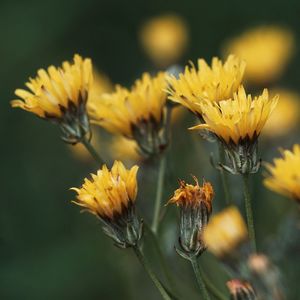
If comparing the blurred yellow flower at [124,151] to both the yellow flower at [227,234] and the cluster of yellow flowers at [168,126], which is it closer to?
the cluster of yellow flowers at [168,126]

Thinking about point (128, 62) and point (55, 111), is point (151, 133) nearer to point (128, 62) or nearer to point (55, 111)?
point (55, 111)

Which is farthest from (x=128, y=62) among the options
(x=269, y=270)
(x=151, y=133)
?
(x=269, y=270)

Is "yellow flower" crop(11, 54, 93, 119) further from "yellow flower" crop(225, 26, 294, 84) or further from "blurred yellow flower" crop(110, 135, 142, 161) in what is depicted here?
"yellow flower" crop(225, 26, 294, 84)

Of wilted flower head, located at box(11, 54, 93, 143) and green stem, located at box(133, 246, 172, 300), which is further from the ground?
wilted flower head, located at box(11, 54, 93, 143)

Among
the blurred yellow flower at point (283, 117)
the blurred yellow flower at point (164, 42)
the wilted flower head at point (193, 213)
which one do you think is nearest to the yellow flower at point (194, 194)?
the wilted flower head at point (193, 213)

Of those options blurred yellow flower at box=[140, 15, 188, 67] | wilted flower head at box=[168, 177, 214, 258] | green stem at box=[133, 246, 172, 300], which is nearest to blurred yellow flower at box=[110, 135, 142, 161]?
blurred yellow flower at box=[140, 15, 188, 67]

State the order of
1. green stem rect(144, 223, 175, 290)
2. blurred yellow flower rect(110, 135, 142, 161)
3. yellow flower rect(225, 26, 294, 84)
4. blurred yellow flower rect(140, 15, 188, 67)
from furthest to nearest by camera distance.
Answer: blurred yellow flower rect(140, 15, 188, 67)
yellow flower rect(225, 26, 294, 84)
blurred yellow flower rect(110, 135, 142, 161)
green stem rect(144, 223, 175, 290)
